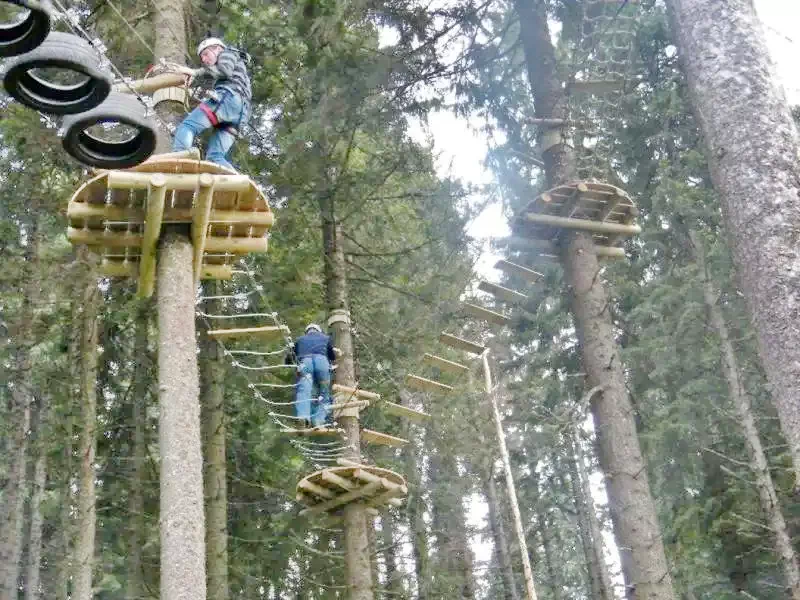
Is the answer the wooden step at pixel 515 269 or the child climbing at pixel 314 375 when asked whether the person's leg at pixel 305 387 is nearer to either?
the child climbing at pixel 314 375

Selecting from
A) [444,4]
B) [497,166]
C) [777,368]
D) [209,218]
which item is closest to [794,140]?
[777,368]

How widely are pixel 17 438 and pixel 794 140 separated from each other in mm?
8356

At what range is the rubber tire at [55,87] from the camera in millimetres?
3557

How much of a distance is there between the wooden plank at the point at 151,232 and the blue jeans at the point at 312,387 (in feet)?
8.00

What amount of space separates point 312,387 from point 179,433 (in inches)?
127

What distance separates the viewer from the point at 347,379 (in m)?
8.54

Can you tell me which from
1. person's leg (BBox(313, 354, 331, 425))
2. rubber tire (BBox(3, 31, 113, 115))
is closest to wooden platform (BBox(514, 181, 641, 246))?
person's leg (BBox(313, 354, 331, 425))

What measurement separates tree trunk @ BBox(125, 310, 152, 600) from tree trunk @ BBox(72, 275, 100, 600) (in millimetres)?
1087

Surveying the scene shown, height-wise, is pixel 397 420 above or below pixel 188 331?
above

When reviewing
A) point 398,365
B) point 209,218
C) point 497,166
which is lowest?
point 209,218

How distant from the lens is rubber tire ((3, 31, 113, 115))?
11.7 ft

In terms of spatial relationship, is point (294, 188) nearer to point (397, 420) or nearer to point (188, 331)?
point (188, 331)

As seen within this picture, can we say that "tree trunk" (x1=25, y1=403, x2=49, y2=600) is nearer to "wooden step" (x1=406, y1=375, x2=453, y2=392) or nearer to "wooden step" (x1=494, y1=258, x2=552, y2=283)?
"wooden step" (x1=406, y1=375, x2=453, y2=392)

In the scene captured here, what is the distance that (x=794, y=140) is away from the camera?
182 inches
